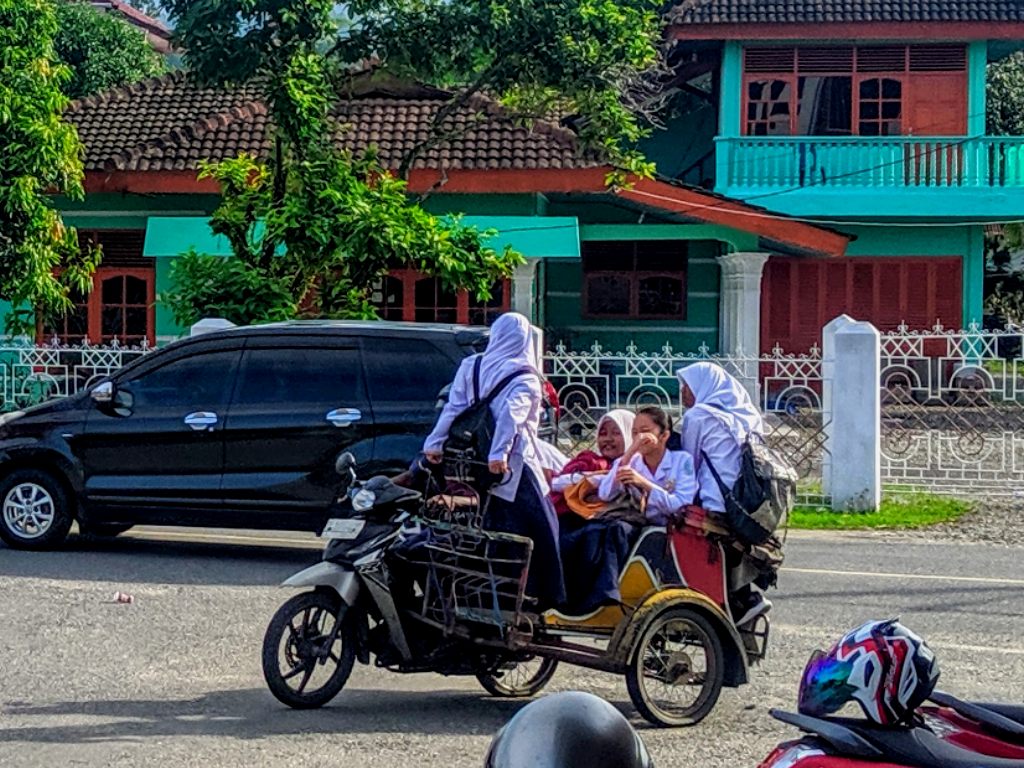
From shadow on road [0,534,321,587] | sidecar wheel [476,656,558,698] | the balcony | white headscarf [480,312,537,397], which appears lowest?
sidecar wheel [476,656,558,698]

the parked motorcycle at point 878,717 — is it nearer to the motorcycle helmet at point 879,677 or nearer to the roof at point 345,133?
the motorcycle helmet at point 879,677

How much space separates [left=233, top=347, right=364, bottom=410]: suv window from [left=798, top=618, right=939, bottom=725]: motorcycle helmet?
290 inches

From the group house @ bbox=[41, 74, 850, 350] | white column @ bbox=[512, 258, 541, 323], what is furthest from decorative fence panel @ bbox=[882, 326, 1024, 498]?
white column @ bbox=[512, 258, 541, 323]

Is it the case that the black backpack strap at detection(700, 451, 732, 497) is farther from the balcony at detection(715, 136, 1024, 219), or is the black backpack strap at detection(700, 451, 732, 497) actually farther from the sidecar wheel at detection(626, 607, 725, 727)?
the balcony at detection(715, 136, 1024, 219)

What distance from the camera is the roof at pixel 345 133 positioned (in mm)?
21438

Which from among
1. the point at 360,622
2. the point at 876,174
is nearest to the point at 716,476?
the point at 360,622

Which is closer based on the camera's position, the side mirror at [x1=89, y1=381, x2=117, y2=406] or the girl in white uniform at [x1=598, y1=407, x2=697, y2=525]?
the girl in white uniform at [x1=598, y1=407, x2=697, y2=525]

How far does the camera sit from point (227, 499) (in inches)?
421

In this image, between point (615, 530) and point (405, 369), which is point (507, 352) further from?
point (405, 369)

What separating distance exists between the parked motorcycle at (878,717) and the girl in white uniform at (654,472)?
3209mm

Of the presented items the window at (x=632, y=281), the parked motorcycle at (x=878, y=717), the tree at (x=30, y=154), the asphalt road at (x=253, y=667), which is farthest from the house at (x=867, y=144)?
the parked motorcycle at (x=878, y=717)

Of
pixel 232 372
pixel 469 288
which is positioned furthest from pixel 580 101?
pixel 232 372

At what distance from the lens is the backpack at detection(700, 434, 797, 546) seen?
660 cm

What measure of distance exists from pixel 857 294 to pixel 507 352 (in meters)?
20.0
